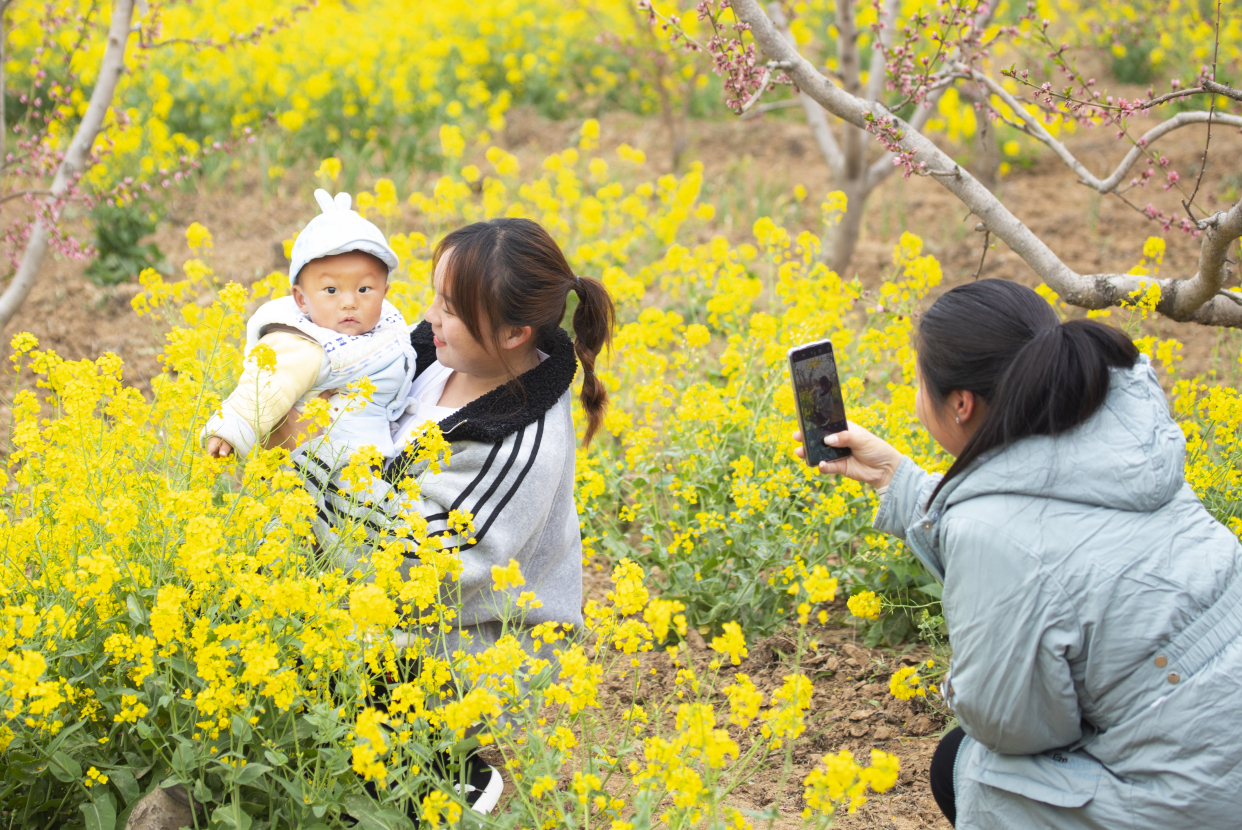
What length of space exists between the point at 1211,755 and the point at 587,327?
1.67 metres

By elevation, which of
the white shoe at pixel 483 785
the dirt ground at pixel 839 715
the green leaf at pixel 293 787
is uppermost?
the green leaf at pixel 293 787

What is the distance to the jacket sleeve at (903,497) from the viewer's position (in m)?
2.28

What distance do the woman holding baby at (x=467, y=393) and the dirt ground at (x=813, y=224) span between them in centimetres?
81

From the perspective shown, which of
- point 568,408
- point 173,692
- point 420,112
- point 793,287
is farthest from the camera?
point 420,112

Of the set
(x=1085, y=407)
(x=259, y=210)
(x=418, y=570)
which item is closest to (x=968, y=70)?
(x=1085, y=407)

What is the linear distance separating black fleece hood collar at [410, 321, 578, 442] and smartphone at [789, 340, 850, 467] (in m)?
0.59

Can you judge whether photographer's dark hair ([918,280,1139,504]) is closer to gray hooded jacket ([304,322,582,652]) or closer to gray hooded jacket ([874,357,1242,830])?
gray hooded jacket ([874,357,1242,830])

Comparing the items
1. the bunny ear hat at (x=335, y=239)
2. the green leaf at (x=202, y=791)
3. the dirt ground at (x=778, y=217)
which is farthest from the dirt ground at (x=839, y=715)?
the dirt ground at (x=778, y=217)

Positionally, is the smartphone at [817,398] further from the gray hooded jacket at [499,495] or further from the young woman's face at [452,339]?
the young woman's face at [452,339]

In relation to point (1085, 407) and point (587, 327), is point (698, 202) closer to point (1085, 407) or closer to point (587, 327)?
point (587, 327)

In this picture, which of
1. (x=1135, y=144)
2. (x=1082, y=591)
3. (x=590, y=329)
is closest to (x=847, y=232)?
(x=1135, y=144)

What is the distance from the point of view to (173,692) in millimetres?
2031

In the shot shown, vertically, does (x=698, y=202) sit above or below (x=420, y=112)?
below

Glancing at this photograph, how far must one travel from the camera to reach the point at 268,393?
8.21 ft
